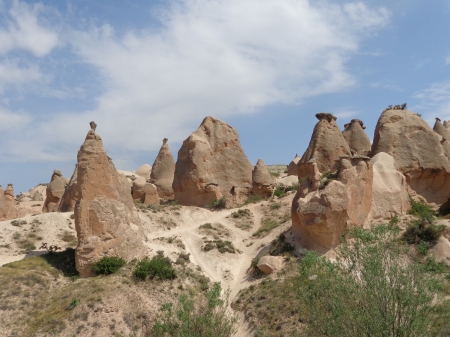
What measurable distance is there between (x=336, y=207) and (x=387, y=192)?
416 centimetres

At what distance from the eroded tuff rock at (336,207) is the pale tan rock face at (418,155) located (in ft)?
23.0

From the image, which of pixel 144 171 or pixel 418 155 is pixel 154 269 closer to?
pixel 418 155

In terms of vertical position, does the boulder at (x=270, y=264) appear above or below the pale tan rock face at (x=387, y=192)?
below

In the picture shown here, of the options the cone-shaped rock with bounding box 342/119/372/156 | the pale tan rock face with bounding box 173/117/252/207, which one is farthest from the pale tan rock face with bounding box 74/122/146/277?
the cone-shaped rock with bounding box 342/119/372/156

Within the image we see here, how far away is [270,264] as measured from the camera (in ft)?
79.9

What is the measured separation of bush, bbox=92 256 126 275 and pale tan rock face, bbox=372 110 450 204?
57.9 ft

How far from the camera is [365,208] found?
1007 inches

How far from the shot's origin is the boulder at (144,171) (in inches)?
2350

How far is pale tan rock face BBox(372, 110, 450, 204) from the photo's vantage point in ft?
105

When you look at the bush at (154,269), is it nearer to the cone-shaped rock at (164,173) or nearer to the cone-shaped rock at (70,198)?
the cone-shaped rock at (70,198)

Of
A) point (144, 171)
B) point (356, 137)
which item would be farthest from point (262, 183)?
point (144, 171)

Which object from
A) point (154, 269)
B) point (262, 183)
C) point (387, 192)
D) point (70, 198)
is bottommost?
point (154, 269)

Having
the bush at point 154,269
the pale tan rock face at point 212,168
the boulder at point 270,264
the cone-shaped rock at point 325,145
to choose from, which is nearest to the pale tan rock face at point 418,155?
the cone-shaped rock at point 325,145

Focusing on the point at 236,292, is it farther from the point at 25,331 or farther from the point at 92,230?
the point at 25,331
